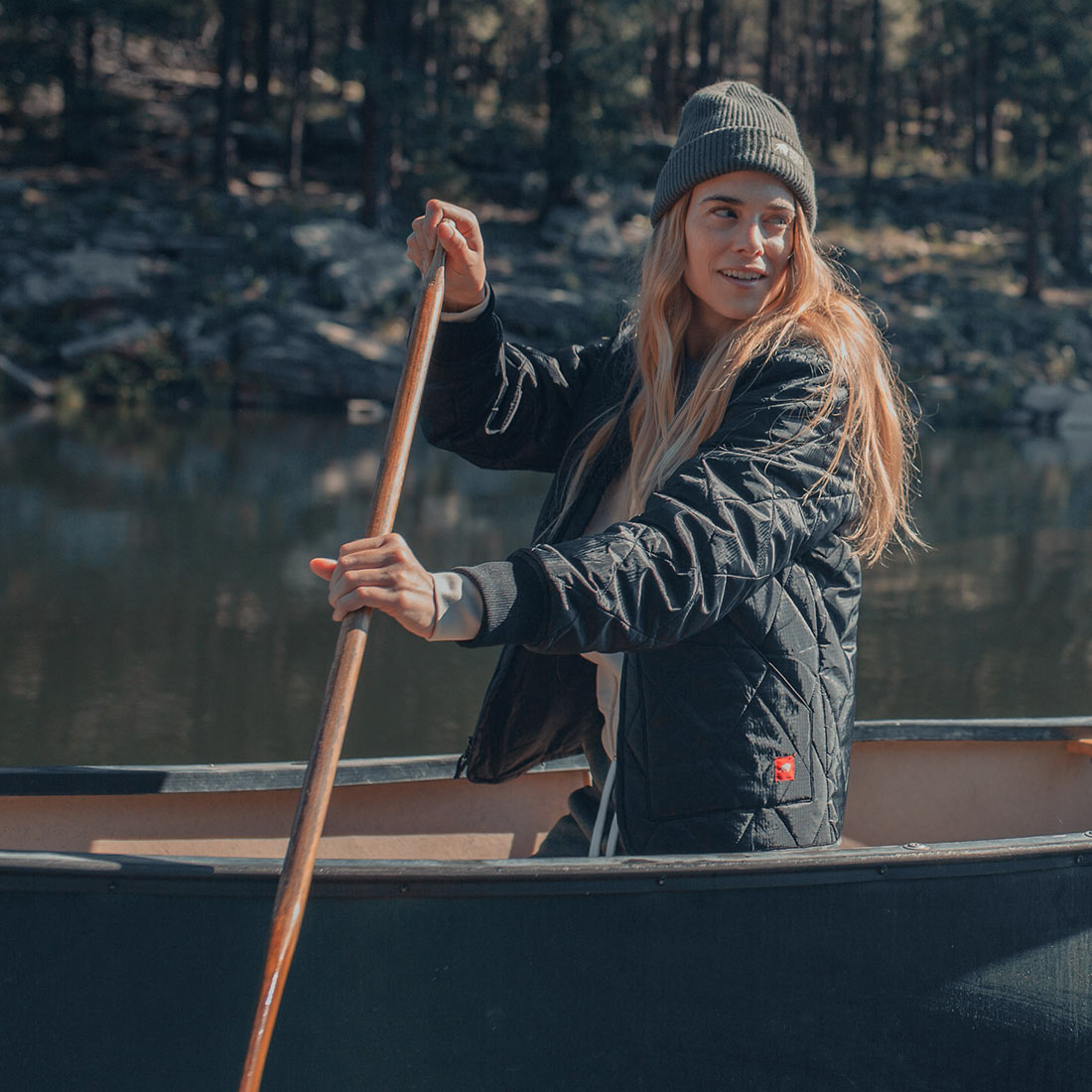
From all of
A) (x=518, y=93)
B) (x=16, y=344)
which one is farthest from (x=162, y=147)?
(x=16, y=344)

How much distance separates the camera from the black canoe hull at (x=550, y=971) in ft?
7.37

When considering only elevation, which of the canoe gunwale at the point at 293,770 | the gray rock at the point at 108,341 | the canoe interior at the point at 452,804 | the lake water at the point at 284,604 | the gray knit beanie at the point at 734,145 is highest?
the gray knit beanie at the point at 734,145

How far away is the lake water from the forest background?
6.39 metres

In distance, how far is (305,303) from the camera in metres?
23.1

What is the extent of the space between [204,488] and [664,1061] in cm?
1108

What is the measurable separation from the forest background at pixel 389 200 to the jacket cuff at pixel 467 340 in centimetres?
1618

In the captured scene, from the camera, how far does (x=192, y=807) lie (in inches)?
130

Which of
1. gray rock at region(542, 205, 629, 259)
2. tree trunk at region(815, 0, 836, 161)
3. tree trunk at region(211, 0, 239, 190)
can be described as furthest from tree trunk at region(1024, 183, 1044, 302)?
tree trunk at region(211, 0, 239, 190)

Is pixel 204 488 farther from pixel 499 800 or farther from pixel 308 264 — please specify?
pixel 308 264

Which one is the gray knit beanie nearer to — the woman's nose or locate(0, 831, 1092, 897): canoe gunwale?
the woman's nose

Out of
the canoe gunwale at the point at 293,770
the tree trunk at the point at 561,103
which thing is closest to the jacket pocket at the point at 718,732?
the canoe gunwale at the point at 293,770

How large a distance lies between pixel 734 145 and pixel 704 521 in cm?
72

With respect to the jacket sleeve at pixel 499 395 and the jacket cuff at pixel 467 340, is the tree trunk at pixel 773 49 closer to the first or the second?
the jacket sleeve at pixel 499 395

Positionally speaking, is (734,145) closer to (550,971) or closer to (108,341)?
(550,971)
